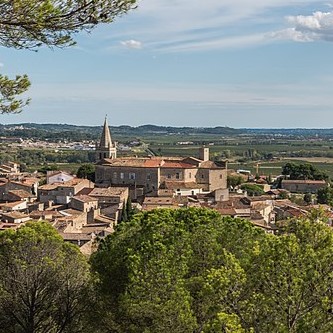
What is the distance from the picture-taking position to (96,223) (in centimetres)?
4244

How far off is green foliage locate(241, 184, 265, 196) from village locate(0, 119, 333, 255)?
88cm

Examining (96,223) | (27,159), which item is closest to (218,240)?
(96,223)

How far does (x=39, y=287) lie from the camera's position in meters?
17.0

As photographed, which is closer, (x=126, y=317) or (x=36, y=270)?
(x=126, y=317)

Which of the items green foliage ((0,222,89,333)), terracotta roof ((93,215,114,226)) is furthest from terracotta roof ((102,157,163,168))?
green foliage ((0,222,89,333))

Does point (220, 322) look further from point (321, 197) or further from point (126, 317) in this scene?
point (321, 197)

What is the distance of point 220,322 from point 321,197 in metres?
51.2

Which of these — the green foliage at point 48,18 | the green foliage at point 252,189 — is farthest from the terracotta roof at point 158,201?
the green foliage at point 48,18

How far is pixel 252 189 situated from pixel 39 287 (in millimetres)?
49905

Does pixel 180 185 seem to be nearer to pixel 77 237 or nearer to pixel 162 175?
pixel 162 175

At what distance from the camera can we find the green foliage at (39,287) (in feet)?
54.3

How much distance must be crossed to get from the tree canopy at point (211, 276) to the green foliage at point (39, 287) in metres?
1.26

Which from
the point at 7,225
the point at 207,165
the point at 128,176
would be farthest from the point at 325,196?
the point at 7,225

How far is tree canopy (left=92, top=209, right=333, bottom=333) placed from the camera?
400 inches
